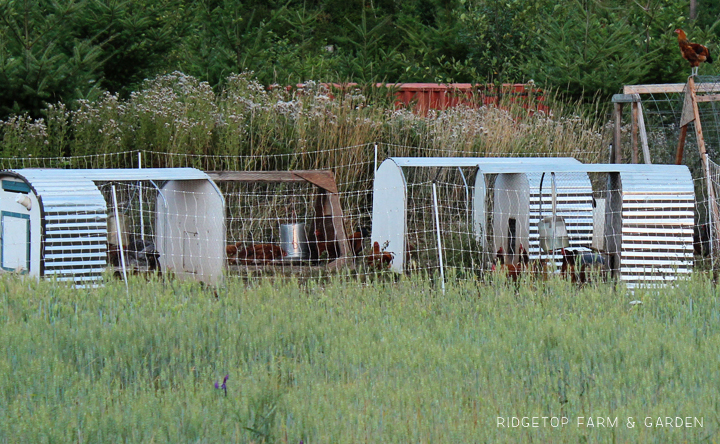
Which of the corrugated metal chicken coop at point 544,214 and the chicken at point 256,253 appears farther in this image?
the chicken at point 256,253

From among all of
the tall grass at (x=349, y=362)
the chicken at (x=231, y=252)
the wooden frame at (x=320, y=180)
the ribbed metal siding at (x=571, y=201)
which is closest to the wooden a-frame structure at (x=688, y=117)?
the ribbed metal siding at (x=571, y=201)

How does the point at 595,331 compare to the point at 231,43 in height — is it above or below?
below

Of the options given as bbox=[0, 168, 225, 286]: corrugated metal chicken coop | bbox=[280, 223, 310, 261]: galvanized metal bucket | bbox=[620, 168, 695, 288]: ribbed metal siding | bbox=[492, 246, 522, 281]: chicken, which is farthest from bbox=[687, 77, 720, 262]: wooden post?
bbox=[0, 168, 225, 286]: corrugated metal chicken coop

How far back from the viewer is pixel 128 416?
3410 mm

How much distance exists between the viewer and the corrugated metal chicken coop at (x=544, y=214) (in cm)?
674

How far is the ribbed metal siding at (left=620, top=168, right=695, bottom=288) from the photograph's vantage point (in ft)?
22.0

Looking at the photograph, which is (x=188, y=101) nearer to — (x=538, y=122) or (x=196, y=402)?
(x=538, y=122)

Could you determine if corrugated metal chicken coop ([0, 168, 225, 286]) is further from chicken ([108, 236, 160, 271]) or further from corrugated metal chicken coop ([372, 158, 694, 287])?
corrugated metal chicken coop ([372, 158, 694, 287])

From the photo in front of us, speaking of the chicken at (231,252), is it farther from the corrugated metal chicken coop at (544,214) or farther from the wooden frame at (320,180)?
the corrugated metal chicken coop at (544,214)

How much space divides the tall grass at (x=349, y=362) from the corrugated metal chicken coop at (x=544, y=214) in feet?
2.40

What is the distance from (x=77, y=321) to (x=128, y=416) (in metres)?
1.78

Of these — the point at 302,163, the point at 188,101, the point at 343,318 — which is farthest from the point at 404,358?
the point at 188,101

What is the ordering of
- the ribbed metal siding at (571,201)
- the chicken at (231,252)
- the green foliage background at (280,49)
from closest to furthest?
the ribbed metal siding at (571,201)
the chicken at (231,252)
the green foliage background at (280,49)

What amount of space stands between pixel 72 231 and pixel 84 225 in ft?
0.33
